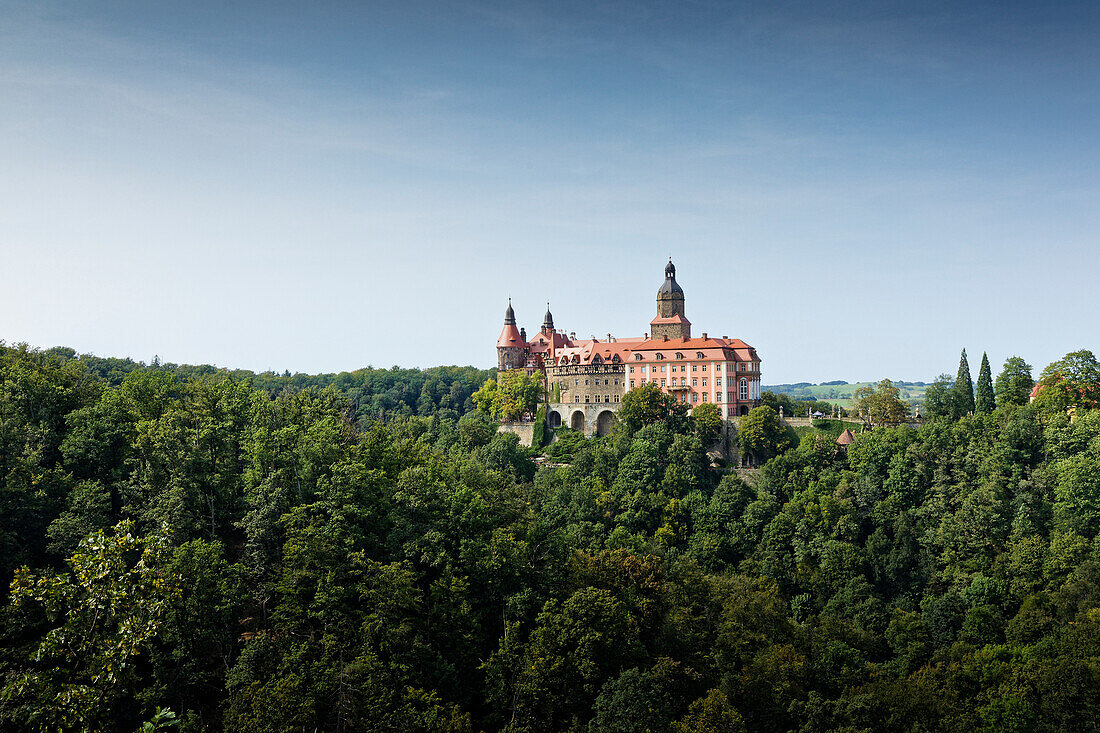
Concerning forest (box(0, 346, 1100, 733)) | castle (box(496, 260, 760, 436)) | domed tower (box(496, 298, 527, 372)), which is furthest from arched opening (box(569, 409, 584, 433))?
forest (box(0, 346, 1100, 733))

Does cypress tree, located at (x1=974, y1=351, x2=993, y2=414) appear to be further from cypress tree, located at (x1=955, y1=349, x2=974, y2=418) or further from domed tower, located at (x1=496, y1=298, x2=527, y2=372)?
domed tower, located at (x1=496, y1=298, x2=527, y2=372)

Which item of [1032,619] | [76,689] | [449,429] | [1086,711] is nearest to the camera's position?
[76,689]

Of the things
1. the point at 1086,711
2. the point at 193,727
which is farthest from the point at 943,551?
the point at 193,727

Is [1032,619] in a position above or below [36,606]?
below

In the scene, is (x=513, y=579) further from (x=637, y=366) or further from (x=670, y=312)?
(x=670, y=312)

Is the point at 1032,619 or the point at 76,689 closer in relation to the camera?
the point at 76,689

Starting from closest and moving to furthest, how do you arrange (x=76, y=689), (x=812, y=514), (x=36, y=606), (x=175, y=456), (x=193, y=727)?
(x=76, y=689)
(x=193, y=727)
(x=36, y=606)
(x=175, y=456)
(x=812, y=514)

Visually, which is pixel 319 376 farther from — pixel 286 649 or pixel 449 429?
pixel 286 649
